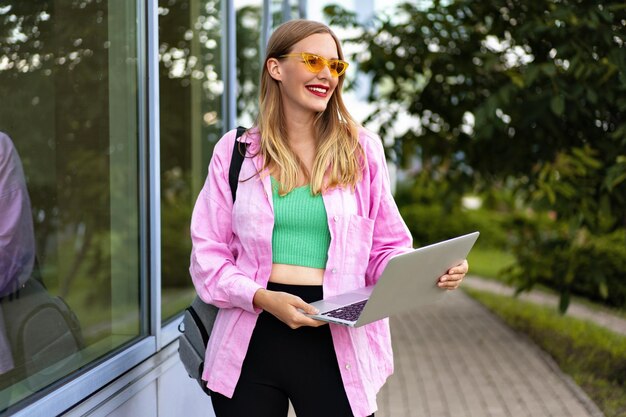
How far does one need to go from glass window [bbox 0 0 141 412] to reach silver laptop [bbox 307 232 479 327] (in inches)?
38.7

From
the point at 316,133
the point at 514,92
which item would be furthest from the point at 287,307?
the point at 514,92

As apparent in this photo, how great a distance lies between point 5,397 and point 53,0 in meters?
1.46

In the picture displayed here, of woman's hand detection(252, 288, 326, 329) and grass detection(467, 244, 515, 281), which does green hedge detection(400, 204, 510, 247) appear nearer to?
grass detection(467, 244, 515, 281)

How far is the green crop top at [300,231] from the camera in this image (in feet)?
7.88

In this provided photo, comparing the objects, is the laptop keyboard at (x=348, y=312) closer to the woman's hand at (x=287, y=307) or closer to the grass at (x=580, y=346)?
the woman's hand at (x=287, y=307)

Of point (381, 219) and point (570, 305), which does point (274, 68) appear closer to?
point (381, 219)

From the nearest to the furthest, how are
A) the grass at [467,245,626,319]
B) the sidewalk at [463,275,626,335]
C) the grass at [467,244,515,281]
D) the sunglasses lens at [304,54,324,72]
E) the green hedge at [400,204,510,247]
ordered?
the sunglasses lens at [304,54,324,72], the sidewalk at [463,275,626,335], the grass at [467,245,626,319], the grass at [467,244,515,281], the green hedge at [400,204,510,247]

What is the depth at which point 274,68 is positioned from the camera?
8.29ft

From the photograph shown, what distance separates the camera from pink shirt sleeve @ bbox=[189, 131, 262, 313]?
233 cm

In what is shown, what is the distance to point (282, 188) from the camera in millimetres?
2408

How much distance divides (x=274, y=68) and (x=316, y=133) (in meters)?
0.22

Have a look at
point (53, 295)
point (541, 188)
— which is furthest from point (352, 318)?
point (541, 188)

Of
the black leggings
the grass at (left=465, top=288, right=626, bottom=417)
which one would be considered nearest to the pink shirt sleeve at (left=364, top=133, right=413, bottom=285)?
the black leggings

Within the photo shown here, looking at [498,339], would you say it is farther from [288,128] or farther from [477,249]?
[477,249]
